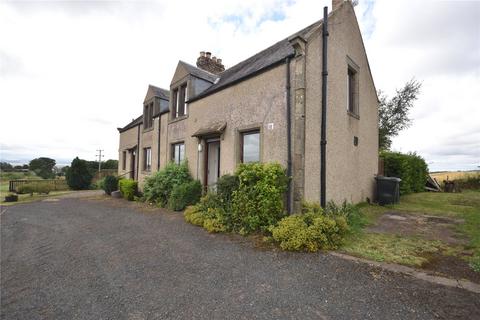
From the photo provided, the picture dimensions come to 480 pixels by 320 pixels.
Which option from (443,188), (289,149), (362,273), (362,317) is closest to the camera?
(362,317)

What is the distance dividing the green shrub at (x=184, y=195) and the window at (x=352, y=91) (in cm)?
687

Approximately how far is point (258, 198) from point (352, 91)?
6456 millimetres

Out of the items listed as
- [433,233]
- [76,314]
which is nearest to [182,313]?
[76,314]

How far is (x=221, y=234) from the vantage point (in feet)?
19.1

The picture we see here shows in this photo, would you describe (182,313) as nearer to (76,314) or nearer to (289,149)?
(76,314)

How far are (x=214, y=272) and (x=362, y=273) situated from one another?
2.35 metres

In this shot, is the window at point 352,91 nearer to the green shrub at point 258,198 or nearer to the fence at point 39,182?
the green shrub at point 258,198

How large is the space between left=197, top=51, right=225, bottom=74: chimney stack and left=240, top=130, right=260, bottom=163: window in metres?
7.52

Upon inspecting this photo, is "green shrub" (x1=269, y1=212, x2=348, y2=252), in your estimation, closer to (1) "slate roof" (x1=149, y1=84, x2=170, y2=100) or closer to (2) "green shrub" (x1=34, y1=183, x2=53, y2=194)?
(1) "slate roof" (x1=149, y1=84, x2=170, y2=100)

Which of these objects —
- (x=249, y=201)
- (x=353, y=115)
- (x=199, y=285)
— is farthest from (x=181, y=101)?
(x=199, y=285)

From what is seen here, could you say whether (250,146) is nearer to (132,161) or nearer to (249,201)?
(249,201)

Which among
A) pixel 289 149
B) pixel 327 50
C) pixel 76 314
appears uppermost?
pixel 327 50

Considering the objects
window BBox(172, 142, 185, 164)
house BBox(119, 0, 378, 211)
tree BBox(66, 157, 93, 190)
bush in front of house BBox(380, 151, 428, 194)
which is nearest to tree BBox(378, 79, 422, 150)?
bush in front of house BBox(380, 151, 428, 194)

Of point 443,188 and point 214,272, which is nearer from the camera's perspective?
point 214,272
